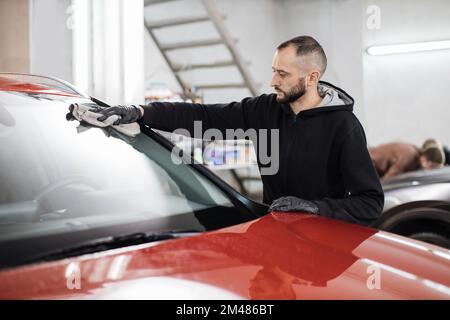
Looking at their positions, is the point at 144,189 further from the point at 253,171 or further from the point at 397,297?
the point at 253,171

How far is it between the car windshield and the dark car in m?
1.85

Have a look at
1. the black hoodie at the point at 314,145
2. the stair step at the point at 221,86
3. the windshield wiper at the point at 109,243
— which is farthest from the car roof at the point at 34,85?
the stair step at the point at 221,86

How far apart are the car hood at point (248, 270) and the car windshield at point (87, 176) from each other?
0.18 m

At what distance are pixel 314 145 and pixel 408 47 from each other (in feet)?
19.3

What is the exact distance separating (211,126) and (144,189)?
65 cm

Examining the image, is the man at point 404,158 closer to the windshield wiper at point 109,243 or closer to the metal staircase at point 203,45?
the metal staircase at point 203,45

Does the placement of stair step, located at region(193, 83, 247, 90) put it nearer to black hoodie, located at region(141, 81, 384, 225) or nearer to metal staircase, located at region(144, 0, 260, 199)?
metal staircase, located at region(144, 0, 260, 199)

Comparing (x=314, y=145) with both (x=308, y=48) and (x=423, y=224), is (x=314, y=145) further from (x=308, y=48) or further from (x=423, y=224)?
(x=423, y=224)

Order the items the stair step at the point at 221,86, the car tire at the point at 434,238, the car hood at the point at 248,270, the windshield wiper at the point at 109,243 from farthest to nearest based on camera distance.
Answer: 1. the stair step at the point at 221,86
2. the car tire at the point at 434,238
3. the windshield wiper at the point at 109,243
4. the car hood at the point at 248,270

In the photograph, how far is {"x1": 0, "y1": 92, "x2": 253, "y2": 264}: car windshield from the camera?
4.27 ft


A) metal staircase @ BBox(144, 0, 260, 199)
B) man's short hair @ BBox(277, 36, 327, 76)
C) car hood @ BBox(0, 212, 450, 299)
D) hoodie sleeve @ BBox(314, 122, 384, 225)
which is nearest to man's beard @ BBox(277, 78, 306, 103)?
man's short hair @ BBox(277, 36, 327, 76)

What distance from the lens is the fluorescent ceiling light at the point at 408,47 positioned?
6.90m

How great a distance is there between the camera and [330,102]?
1.89m

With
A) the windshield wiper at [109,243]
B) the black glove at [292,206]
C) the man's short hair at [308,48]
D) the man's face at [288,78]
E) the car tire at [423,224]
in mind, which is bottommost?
the car tire at [423,224]
